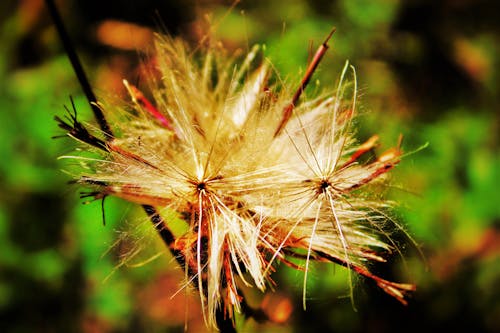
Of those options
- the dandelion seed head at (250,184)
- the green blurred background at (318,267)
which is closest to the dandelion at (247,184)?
the dandelion seed head at (250,184)

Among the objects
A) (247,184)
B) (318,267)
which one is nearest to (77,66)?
(247,184)

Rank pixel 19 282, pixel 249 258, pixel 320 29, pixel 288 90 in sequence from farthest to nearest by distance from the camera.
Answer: pixel 320 29, pixel 19 282, pixel 288 90, pixel 249 258

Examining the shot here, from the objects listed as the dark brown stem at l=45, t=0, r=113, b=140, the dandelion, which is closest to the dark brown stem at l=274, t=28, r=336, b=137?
the dandelion

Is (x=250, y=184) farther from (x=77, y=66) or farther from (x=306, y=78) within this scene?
(x=77, y=66)

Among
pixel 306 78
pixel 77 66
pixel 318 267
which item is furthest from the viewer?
pixel 318 267

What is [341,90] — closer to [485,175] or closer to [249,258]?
[249,258]

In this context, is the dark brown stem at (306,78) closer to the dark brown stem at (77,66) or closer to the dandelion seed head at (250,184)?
the dandelion seed head at (250,184)

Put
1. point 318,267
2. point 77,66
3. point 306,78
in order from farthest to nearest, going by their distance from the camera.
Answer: point 318,267 → point 306,78 → point 77,66

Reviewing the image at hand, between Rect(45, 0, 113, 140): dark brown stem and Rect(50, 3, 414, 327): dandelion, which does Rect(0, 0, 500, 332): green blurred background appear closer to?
Rect(50, 3, 414, 327): dandelion

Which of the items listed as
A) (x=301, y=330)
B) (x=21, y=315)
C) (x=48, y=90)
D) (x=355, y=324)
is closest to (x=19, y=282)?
(x=21, y=315)
